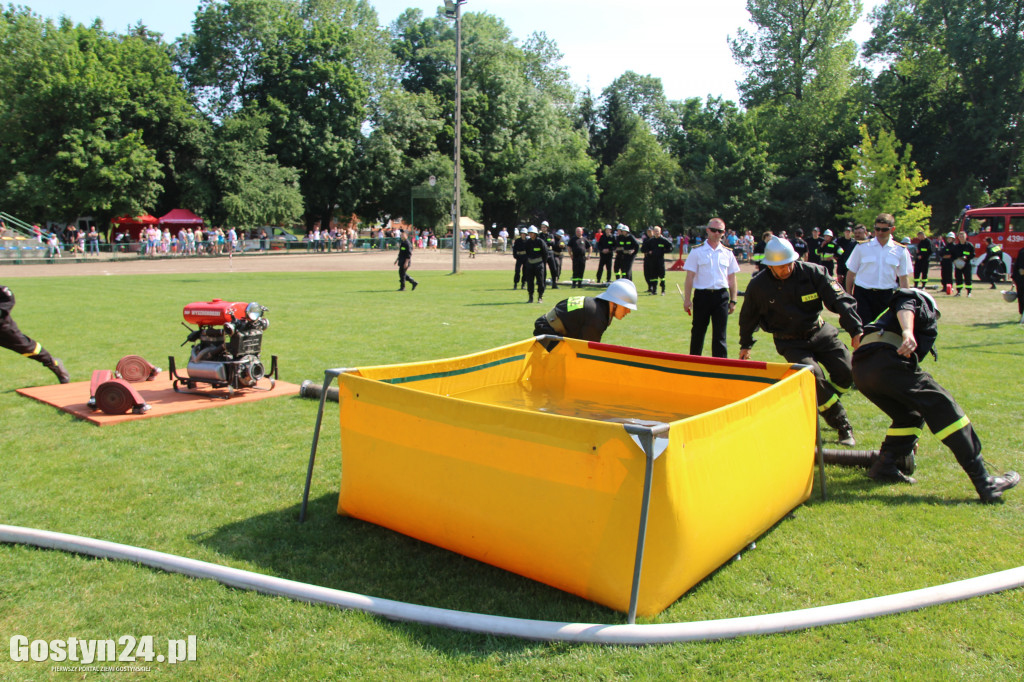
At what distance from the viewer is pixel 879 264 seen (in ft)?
31.4

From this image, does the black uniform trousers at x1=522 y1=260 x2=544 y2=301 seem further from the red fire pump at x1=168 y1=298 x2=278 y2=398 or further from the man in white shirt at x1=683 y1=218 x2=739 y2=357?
the red fire pump at x1=168 y1=298 x2=278 y2=398

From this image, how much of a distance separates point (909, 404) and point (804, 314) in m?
1.42

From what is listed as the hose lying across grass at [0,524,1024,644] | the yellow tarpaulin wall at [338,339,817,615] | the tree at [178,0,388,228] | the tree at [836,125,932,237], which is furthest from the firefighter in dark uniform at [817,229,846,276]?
the tree at [178,0,388,228]

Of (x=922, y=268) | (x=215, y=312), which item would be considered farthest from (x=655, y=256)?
(x=215, y=312)

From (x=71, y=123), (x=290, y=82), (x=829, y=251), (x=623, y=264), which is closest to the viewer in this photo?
(x=829, y=251)

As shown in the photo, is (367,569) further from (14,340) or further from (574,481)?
(14,340)

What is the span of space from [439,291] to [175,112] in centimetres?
3770

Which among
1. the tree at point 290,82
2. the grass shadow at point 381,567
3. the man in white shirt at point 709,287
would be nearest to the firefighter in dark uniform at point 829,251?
the man in white shirt at point 709,287

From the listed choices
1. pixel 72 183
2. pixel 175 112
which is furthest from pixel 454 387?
pixel 175 112

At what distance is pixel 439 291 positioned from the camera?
22.5m

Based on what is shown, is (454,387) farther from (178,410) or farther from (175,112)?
(175,112)

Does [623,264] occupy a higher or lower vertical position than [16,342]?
higher

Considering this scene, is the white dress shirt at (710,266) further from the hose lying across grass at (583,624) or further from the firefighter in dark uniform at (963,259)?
the firefighter in dark uniform at (963,259)

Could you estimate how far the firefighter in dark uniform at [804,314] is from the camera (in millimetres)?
6473
